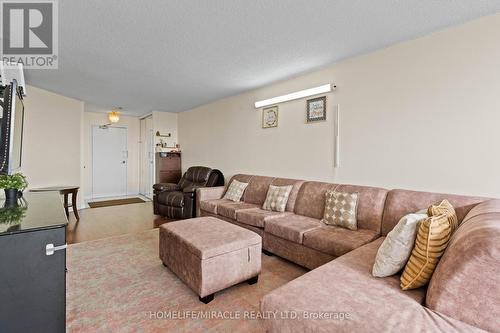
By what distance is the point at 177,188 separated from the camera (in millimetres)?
4938

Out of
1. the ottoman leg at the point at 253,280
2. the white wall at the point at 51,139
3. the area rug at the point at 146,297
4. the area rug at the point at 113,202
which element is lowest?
the area rug at the point at 146,297

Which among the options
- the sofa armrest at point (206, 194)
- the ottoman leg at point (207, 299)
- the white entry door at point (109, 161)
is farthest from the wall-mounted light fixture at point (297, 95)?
the white entry door at point (109, 161)

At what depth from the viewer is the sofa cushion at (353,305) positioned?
39.6 inches

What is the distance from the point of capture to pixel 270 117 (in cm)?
389

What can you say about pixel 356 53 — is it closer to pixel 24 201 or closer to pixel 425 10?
pixel 425 10

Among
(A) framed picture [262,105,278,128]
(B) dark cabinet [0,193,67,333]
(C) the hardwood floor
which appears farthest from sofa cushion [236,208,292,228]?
(B) dark cabinet [0,193,67,333]

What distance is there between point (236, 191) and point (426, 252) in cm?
292

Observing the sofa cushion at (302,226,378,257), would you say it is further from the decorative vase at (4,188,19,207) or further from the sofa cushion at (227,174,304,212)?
the decorative vase at (4,188,19,207)

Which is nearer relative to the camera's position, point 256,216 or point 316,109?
point 256,216

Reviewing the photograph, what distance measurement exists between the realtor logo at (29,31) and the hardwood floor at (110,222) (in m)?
2.31

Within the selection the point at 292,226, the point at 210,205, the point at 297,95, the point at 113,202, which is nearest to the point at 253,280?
the point at 292,226

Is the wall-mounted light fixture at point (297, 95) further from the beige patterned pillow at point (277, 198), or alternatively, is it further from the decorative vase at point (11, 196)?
the decorative vase at point (11, 196)

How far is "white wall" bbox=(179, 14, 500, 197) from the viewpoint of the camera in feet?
6.56

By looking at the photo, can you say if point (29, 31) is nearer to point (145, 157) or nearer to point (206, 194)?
point (206, 194)
